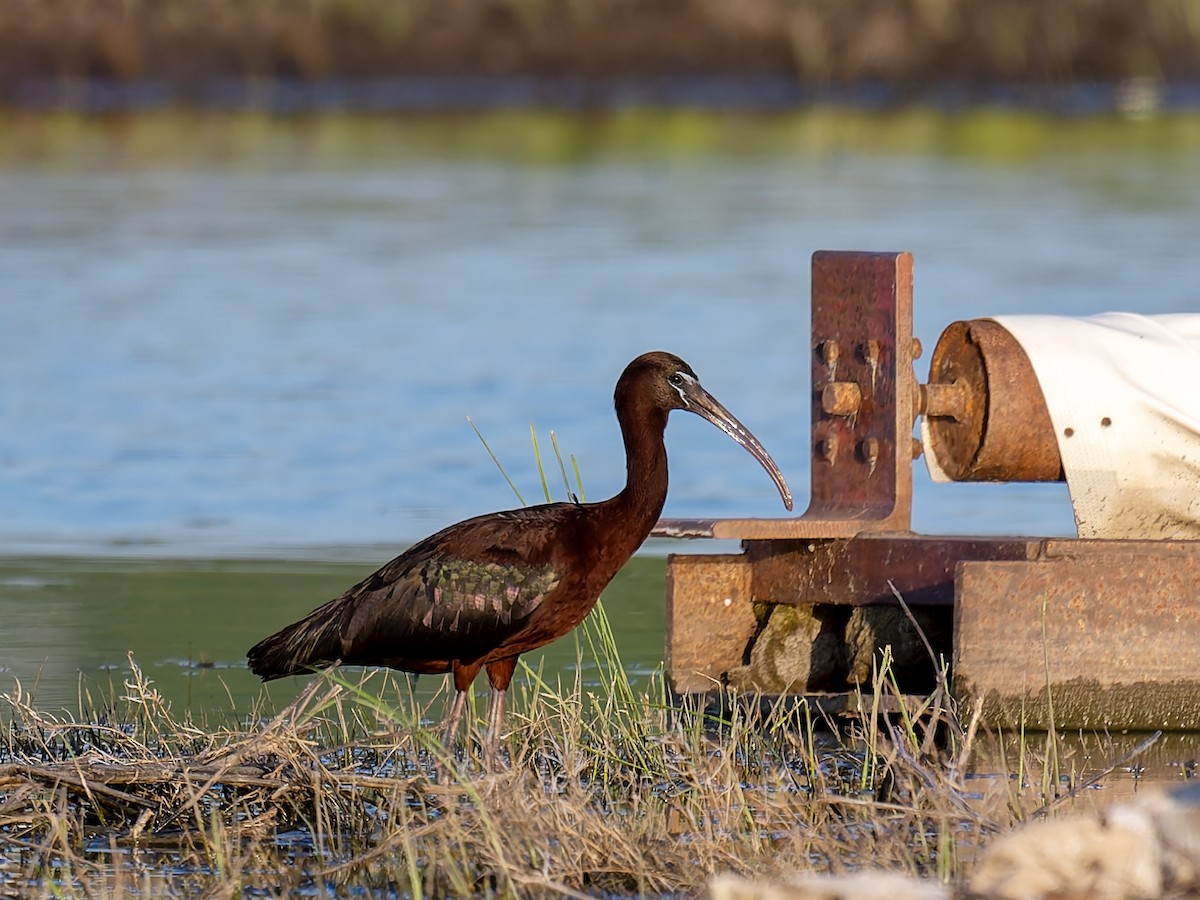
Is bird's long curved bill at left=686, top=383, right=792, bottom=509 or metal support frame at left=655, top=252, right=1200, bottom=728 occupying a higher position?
bird's long curved bill at left=686, top=383, right=792, bottom=509

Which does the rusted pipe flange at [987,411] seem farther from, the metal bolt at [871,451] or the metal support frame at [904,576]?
the metal bolt at [871,451]

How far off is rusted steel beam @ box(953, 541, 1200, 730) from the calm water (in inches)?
72.0

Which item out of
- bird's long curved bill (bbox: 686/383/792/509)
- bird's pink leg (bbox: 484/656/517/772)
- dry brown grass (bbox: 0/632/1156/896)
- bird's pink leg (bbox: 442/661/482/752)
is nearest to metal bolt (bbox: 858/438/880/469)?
bird's long curved bill (bbox: 686/383/792/509)

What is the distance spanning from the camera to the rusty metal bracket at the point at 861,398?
7832 mm

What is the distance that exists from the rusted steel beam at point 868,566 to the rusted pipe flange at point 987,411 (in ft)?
1.02

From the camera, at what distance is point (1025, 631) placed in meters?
7.38

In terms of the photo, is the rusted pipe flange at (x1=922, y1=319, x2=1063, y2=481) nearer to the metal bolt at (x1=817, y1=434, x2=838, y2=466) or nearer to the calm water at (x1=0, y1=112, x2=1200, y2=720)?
the metal bolt at (x1=817, y1=434, x2=838, y2=466)

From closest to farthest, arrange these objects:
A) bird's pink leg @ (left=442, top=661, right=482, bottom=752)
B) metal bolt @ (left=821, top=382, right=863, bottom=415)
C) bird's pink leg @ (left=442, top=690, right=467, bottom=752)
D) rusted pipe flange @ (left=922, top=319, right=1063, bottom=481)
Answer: bird's pink leg @ (left=442, top=690, right=467, bottom=752)
bird's pink leg @ (left=442, top=661, right=482, bottom=752)
rusted pipe flange @ (left=922, top=319, right=1063, bottom=481)
metal bolt @ (left=821, top=382, right=863, bottom=415)

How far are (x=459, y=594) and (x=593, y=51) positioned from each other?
29.5m

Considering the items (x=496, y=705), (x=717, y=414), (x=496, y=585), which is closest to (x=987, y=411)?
(x=717, y=414)

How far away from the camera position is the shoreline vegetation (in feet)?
113

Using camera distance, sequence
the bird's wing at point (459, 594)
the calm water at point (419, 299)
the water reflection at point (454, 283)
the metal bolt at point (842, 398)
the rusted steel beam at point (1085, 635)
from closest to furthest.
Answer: the bird's wing at point (459, 594) < the rusted steel beam at point (1085, 635) < the metal bolt at point (842, 398) < the calm water at point (419, 299) < the water reflection at point (454, 283)

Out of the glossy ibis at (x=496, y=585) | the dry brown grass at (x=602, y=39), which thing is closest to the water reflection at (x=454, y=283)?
the dry brown grass at (x=602, y=39)

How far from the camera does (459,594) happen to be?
6.84 meters
